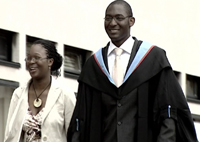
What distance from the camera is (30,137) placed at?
43.5 ft

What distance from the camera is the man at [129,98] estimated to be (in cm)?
1182

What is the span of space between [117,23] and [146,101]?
81 centimetres

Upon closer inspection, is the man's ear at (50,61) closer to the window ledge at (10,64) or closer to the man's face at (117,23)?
the man's face at (117,23)

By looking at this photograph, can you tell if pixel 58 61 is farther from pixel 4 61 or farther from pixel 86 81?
pixel 4 61

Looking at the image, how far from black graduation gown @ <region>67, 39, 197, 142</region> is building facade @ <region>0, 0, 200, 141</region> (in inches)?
362

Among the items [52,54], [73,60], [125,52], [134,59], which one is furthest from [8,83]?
[134,59]

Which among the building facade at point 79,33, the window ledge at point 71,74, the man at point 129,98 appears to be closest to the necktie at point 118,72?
the man at point 129,98

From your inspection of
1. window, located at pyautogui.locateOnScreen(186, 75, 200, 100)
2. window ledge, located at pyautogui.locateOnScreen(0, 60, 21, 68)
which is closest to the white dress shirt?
window ledge, located at pyautogui.locateOnScreen(0, 60, 21, 68)

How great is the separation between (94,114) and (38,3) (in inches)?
493

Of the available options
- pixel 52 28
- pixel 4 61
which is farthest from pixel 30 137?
pixel 52 28

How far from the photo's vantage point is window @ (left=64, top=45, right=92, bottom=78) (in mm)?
25672

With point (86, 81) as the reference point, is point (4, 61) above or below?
above

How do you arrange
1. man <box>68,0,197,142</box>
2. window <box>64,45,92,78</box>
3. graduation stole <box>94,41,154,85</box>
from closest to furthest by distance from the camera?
man <box>68,0,197,142</box>
graduation stole <box>94,41,154,85</box>
window <box>64,45,92,78</box>

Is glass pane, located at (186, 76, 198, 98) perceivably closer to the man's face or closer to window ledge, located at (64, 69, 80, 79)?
window ledge, located at (64, 69, 80, 79)
